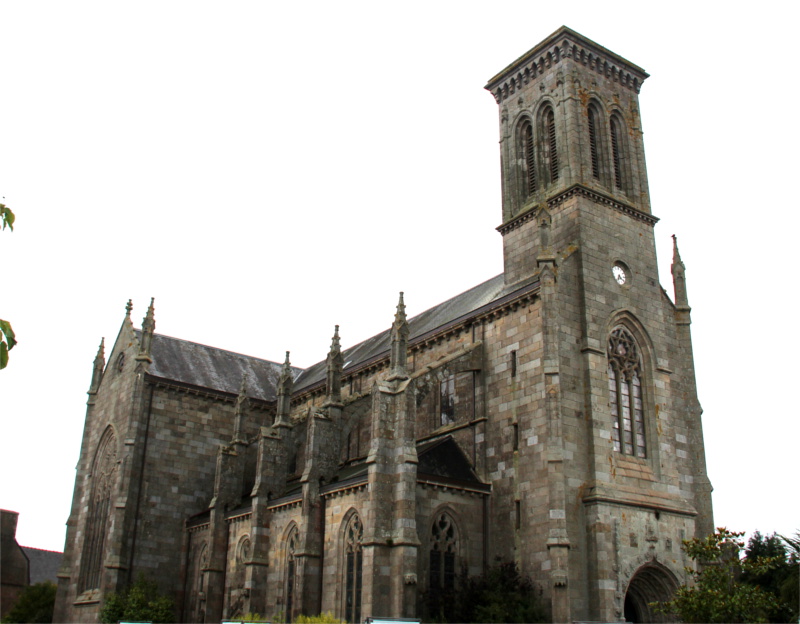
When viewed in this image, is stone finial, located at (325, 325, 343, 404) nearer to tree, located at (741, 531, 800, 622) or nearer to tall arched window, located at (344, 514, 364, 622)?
tall arched window, located at (344, 514, 364, 622)

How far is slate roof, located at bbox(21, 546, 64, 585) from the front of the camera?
250 ft

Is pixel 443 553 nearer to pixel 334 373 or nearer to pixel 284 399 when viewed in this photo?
pixel 334 373

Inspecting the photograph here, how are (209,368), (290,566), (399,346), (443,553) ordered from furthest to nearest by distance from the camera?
(209,368)
(290,566)
(399,346)
(443,553)

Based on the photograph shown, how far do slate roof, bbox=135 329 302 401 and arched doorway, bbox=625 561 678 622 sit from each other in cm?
2656

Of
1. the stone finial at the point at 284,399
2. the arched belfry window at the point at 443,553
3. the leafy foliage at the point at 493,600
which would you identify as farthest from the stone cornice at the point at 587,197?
the leafy foliage at the point at 493,600

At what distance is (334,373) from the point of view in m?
38.8

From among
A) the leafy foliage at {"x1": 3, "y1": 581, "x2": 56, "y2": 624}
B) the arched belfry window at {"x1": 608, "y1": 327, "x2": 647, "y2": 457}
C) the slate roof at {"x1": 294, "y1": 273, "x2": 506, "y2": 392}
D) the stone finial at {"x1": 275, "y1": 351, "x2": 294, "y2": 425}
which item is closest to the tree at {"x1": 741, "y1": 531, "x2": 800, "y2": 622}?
the arched belfry window at {"x1": 608, "y1": 327, "x2": 647, "y2": 457}

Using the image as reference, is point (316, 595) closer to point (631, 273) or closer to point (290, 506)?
point (290, 506)

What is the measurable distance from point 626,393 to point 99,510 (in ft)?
100

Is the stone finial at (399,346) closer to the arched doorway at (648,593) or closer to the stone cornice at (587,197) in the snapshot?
the stone cornice at (587,197)

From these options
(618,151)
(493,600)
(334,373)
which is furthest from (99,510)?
(618,151)

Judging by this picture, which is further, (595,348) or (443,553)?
(595,348)

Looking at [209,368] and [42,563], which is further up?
[209,368]

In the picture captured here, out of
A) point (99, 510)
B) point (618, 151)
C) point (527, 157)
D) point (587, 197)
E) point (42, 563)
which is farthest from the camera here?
point (42, 563)
